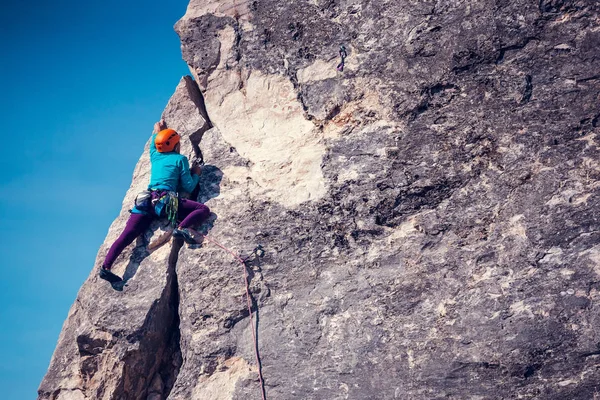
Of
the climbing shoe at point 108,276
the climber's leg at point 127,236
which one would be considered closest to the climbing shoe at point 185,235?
the climber's leg at point 127,236

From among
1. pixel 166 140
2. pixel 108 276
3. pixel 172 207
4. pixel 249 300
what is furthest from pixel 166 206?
pixel 249 300

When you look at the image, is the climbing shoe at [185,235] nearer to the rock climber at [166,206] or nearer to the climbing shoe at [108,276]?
the rock climber at [166,206]

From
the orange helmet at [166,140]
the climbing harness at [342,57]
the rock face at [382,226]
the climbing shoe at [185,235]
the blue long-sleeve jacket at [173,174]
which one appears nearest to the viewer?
the rock face at [382,226]

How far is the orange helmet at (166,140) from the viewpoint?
8344 millimetres

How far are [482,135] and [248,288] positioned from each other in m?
3.34

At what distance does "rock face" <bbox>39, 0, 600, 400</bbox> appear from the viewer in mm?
6328

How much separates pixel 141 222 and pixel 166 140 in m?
1.19

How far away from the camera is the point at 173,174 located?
26.3ft

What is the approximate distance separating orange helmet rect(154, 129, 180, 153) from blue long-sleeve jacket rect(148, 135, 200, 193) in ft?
0.48

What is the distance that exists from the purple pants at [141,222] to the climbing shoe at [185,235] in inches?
3.7

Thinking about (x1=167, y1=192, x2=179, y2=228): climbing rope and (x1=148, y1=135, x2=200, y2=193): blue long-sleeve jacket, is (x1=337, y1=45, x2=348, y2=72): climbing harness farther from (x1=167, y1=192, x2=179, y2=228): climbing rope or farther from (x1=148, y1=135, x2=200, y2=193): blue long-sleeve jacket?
(x1=167, y1=192, x2=179, y2=228): climbing rope

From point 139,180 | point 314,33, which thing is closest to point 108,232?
point 139,180

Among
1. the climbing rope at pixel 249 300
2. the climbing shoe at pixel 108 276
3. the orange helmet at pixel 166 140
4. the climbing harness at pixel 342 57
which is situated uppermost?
the climbing harness at pixel 342 57

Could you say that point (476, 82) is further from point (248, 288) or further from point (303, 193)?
point (248, 288)
